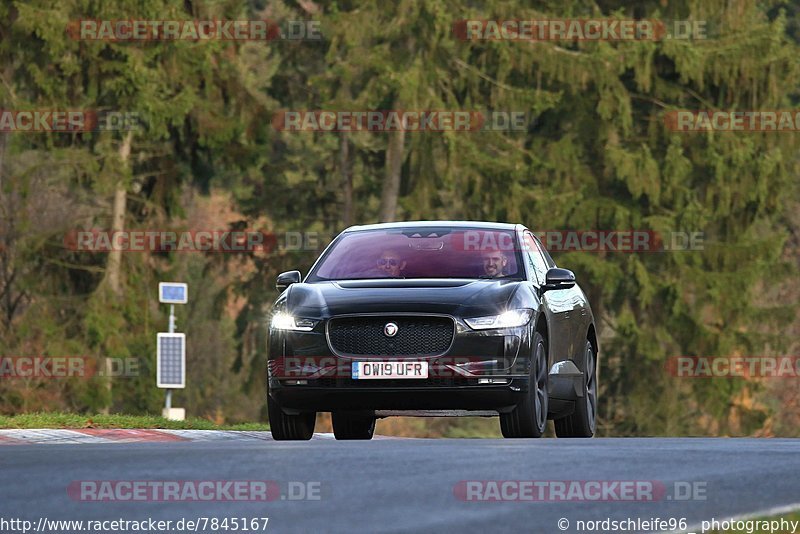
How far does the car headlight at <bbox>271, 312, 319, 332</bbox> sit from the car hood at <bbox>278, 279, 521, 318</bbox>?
0.15 feet

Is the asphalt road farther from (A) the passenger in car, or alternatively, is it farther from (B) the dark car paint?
(A) the passenger in car

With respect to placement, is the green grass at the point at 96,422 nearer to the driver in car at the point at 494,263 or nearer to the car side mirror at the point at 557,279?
the driver in car at the point at 494,263

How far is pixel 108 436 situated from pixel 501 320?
15.3ft

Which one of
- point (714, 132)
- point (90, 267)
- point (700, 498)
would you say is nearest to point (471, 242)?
point (700, 498)

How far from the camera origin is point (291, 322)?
15289 mm

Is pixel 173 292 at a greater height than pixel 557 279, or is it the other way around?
pixel 557 279

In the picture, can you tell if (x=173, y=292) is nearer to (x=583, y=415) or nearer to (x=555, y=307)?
(x=583, y=415)

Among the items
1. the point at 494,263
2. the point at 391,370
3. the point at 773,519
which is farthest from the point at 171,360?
the point at 773,519

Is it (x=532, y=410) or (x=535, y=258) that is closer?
(x=532, y=410)

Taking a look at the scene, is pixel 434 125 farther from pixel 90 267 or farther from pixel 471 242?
pixel 471 242

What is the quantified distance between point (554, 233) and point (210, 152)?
8.23 m

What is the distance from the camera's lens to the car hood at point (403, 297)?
49.3 feet

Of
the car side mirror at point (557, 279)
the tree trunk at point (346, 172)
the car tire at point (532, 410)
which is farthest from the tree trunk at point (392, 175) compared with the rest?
the car tire at point (532, 410)

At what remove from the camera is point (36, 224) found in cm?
4797
